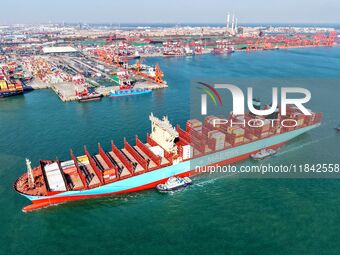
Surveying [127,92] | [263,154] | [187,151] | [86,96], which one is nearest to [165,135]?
[187,151]

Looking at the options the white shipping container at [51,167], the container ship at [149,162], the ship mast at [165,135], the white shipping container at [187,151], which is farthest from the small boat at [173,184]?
the white shipping container at [51,167]

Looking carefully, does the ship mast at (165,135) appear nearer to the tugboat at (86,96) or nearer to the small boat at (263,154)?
the small boat at (263,154)

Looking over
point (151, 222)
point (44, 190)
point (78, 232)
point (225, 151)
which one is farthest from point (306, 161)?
point (44, 190)

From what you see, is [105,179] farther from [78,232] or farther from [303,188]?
[303,188]

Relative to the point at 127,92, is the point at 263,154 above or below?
below

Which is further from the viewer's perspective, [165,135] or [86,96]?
[86,96]

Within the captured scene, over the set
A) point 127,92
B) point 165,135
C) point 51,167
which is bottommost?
point 51,167

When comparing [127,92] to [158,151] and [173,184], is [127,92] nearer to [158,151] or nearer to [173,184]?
[158,151]
